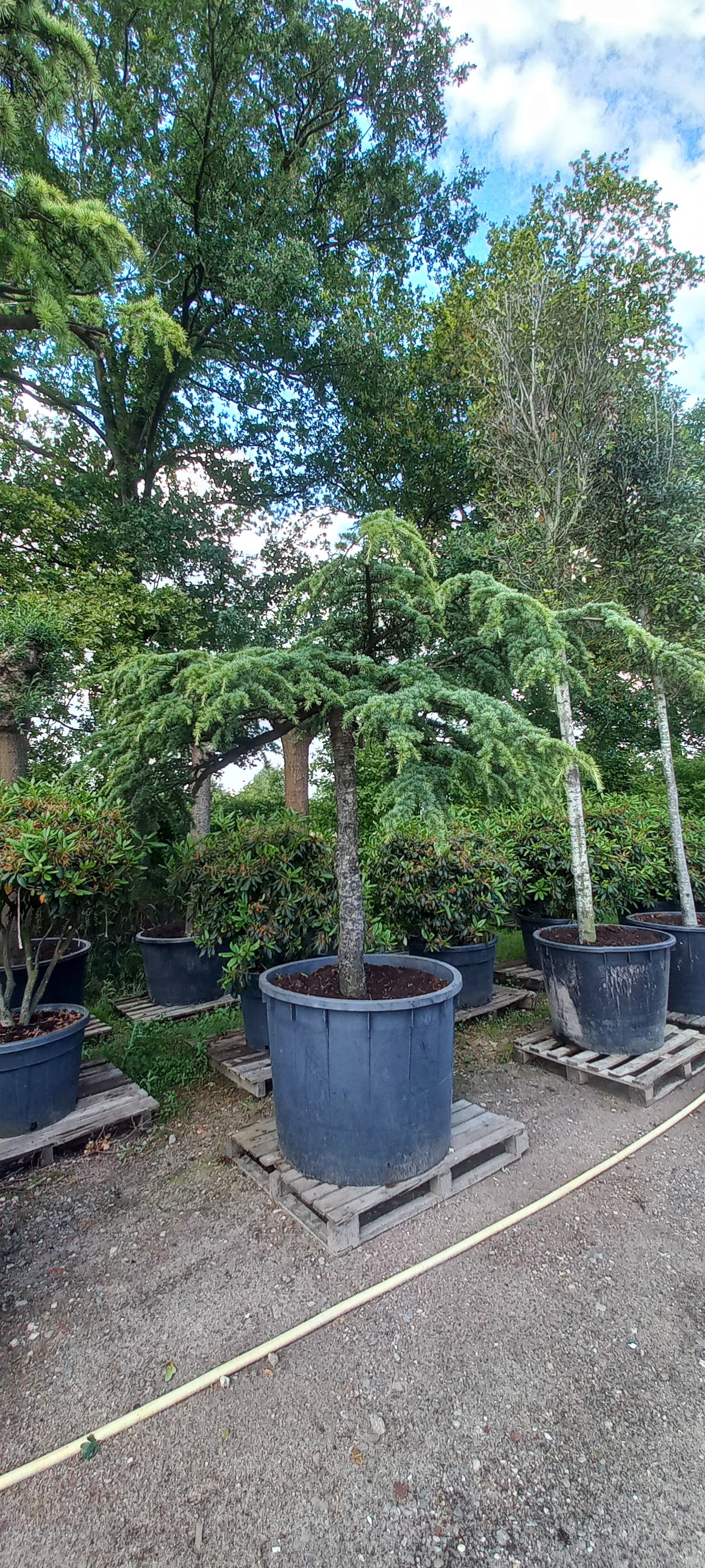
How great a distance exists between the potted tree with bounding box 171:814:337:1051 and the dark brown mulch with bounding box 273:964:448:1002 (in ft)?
1.99

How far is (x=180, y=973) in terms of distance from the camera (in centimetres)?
453

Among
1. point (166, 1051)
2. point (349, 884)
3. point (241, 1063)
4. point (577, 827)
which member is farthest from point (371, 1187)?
point (577, 827)

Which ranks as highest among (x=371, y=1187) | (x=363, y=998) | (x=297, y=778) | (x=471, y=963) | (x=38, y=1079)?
(x=297, y=778)

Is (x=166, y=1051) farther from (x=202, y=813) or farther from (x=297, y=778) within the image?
(x=297, y=778)

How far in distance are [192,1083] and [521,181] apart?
7763 millimetres

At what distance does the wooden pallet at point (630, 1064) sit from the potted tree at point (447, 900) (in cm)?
74

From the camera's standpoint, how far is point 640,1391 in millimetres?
1533

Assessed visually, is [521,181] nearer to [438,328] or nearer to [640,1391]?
[438,328]

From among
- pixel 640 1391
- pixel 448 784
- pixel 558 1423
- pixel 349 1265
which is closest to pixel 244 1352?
pixel 349 1265

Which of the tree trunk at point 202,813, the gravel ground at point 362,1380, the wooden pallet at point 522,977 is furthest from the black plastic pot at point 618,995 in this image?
the tree trunk at point 202,813

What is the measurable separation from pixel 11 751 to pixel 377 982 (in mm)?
3447

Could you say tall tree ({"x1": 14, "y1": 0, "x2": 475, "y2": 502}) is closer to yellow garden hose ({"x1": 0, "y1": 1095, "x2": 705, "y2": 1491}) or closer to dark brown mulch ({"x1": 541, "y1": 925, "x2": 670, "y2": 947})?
dark brown mulch ({"x1": 541, "y1": 925, "x2": 670, "y2": 947})

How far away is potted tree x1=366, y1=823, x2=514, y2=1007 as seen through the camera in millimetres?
4262

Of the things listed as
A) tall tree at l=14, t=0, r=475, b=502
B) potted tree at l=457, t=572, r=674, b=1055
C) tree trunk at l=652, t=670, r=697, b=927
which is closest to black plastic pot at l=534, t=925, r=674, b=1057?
potted tree at l=457, t=572, r=674, b=1055
